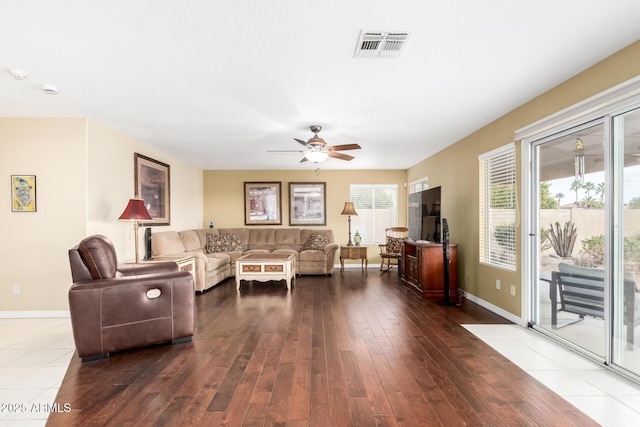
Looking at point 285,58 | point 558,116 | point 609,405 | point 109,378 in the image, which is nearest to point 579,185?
point 558,116

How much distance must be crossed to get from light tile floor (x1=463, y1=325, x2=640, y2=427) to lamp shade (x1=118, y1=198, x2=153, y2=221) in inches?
163

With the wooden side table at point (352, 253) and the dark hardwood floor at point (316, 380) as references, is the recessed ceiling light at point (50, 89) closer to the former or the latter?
the dark hardwood floor at point (316, 380)

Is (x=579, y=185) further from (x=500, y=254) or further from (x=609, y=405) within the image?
(x=609, y=405)

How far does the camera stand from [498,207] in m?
4.09

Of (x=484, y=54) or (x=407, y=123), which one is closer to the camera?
(x=484, y=54)

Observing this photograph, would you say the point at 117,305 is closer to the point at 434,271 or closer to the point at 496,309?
the point at 434,271

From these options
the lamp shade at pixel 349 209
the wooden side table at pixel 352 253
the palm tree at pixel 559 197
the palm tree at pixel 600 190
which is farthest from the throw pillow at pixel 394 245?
the palm tree at pixel 600 190

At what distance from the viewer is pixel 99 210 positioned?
13.5 feet

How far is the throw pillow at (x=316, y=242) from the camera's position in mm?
7047

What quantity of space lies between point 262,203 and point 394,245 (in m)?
3.27

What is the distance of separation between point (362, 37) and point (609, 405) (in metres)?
2.86

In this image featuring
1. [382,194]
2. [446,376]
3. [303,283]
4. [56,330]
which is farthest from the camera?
[382,194]

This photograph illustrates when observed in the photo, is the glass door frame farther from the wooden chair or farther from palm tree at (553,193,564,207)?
the wooden chair

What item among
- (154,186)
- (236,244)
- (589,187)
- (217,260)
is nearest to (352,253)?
(236,244)
